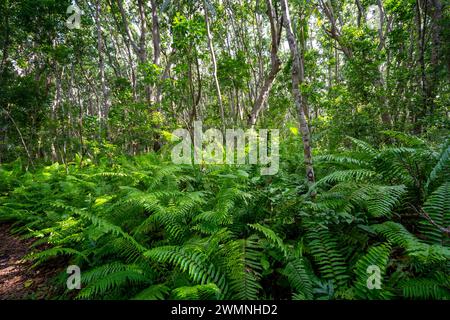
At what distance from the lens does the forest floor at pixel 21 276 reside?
3.09 metres

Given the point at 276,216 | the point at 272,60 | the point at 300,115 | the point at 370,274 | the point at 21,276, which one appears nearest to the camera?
the point at 370,274

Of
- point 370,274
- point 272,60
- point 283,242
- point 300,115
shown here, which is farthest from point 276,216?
point 272,60

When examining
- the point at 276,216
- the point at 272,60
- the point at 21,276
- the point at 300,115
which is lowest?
the point at 21,276

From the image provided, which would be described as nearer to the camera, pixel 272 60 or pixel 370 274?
pixel 370 274

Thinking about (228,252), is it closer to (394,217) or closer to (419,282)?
(419,282)

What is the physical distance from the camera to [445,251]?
6.51 ft

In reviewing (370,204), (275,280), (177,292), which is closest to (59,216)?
(177,292)

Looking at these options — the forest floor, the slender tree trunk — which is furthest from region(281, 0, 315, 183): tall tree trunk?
the slender tree trunk

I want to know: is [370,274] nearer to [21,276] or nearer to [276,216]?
[276,216]

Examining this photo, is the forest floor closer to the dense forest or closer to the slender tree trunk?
the dense forest

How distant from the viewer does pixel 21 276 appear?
352cm

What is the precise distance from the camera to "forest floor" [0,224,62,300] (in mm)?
3090

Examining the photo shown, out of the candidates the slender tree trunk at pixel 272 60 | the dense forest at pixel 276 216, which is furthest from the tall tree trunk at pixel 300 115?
the slender tree trunk at pixel 272 60

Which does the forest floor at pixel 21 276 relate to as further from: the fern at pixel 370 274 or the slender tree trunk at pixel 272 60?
the slender tree trunk at pixel 272 60
